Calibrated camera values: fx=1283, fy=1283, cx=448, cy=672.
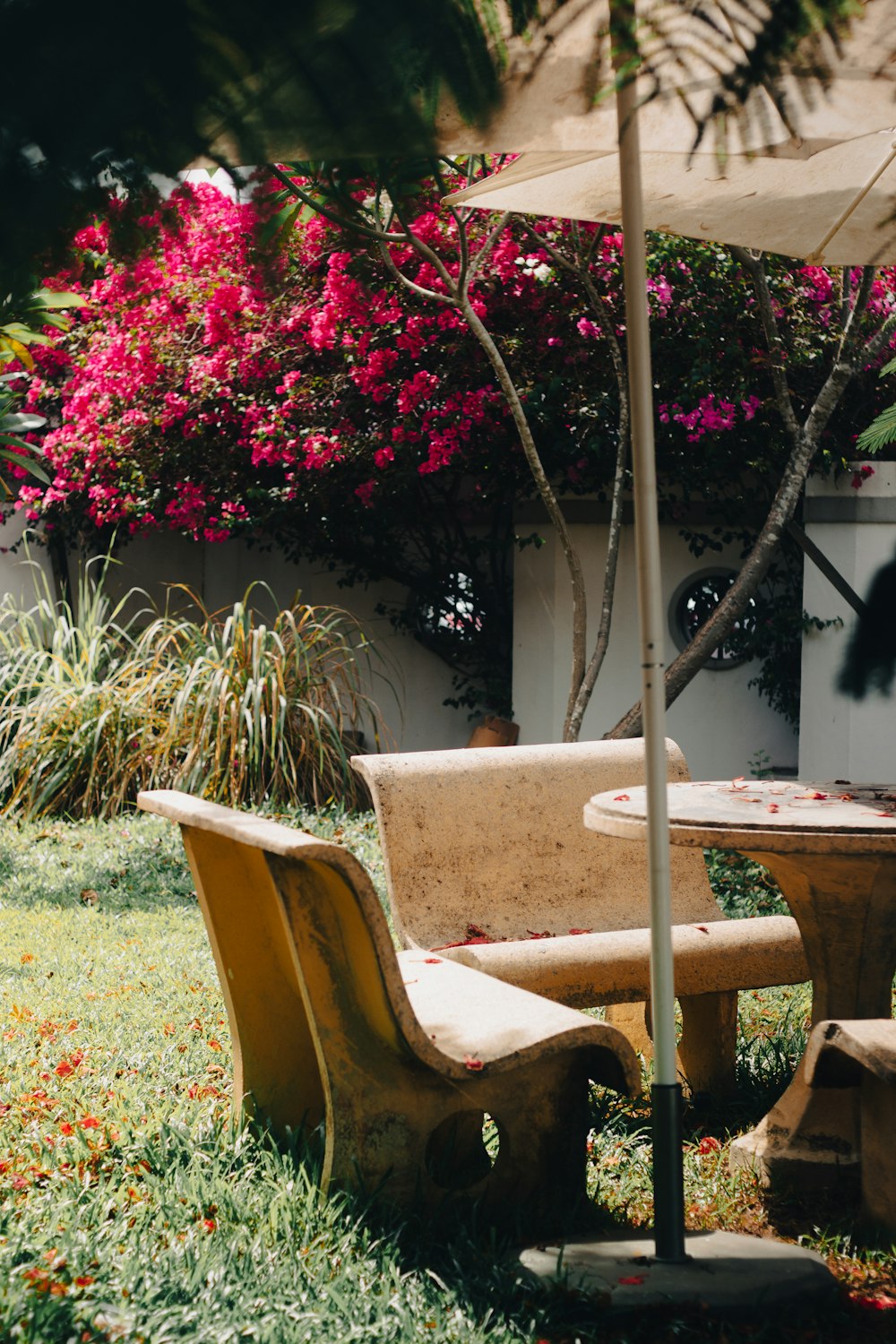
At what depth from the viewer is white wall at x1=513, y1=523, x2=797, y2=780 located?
867 cm

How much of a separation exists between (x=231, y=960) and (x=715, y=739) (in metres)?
6.05

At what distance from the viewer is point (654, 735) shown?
97.2 inches

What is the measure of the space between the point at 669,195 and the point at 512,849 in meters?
2.05

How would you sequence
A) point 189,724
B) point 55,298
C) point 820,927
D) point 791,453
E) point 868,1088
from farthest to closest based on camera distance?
point 189,724 → point 791,453 → point 820,927 → point 868,1088 → point 55,298

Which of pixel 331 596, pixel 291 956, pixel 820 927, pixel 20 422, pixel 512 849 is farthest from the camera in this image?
pixel 331 596

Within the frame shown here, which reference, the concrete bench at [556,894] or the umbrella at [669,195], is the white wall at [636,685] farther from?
the umbrella at [669,195]

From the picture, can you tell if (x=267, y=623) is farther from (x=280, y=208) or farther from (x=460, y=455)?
(x=280, y=208)

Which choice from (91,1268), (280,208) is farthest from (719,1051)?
(280,208)

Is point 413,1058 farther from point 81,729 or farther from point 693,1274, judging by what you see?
point 81,729

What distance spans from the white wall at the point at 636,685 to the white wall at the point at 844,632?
2.52 ft

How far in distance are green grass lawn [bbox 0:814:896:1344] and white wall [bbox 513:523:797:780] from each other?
3965mm

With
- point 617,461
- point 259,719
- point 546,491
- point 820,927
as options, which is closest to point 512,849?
point 820,927

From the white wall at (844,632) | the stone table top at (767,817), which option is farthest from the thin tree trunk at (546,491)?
the stone table top at (767,817)

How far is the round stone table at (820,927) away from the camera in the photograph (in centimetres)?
304
